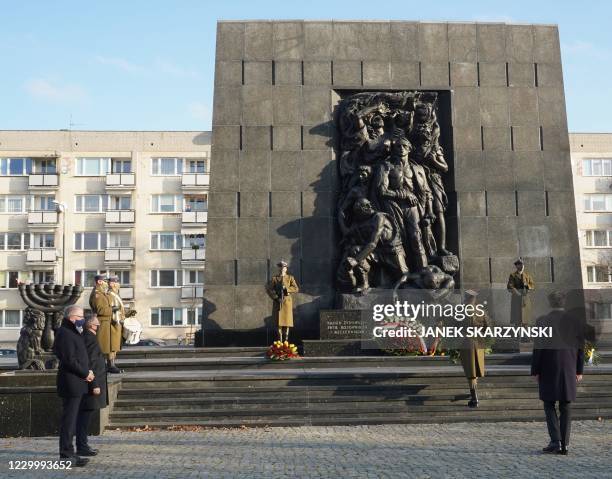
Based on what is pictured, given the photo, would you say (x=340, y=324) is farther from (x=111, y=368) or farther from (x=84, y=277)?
(x=84, y=277)

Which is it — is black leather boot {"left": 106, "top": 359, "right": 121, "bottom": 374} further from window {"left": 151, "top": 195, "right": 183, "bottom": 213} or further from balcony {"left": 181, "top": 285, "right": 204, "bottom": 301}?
window {"left": 151, "top": 195, "right": 183, "bottom": 213}

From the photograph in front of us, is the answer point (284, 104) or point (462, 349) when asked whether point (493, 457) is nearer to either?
point (462, 349)

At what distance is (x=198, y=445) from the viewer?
37.1 ft

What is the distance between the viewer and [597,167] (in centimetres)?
5697

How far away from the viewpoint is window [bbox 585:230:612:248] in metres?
56.9

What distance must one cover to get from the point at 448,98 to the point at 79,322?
46.4 ft

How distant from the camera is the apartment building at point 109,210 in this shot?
188 feet

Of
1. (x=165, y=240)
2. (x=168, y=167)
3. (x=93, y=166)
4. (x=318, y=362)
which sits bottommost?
(x=318, y=362)

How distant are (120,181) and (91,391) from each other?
160ft

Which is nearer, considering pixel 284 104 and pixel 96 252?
pixel 284 104

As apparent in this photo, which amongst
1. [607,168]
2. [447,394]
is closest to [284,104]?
[447,394]

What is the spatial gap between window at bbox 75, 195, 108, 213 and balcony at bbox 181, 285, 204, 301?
27.0 ft

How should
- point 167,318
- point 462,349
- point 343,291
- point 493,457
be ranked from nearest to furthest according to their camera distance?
point 493,457 → point 462,349 → point 343,291 → point 167,318

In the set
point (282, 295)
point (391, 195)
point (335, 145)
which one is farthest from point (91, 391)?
point (335, 145)
